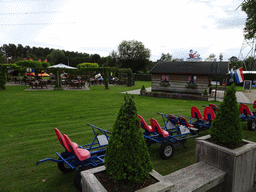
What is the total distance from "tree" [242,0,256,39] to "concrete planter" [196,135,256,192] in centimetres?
→ 633

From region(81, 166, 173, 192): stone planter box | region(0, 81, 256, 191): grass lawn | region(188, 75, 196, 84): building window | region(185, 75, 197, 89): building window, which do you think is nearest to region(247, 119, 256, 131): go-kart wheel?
region(0, 81, 256, 191): grass lawn

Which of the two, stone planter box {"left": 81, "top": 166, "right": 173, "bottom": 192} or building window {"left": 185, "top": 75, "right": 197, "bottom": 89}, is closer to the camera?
stone planter box {"left": 81, "top": 166, "right": 173, "bottom": 192}

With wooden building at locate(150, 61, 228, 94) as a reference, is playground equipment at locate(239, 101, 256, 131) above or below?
below

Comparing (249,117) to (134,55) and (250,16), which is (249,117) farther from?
(134,55)

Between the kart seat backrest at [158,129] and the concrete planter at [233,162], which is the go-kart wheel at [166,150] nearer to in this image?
the kart seat backrest at [158,129]

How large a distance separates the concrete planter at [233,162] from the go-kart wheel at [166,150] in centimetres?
130

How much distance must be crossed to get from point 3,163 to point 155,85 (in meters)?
19.4

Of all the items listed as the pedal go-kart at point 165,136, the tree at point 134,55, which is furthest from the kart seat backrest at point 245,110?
the tree at point 134,55

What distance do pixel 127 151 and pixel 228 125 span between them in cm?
221

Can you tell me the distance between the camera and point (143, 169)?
2049 mm

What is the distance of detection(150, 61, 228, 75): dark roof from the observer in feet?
61.7

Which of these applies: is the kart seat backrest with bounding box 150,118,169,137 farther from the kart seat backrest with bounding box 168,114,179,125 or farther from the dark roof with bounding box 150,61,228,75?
the dark roof with bounding box 150,61,228,75

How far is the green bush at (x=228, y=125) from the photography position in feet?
10.4

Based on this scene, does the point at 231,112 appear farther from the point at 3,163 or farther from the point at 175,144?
the point at 3,163
